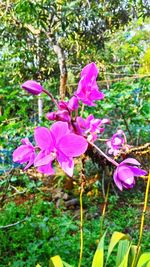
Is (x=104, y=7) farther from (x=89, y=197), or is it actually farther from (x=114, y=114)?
(x=89, y=197)

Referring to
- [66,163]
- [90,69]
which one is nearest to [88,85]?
[90,69]

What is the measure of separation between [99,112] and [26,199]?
1.01 metres

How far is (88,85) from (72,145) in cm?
12

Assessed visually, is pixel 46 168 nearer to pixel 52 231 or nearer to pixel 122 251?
pixel 122 251

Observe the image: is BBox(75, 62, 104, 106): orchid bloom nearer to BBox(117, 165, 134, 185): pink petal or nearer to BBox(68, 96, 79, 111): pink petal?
BBox(68, 96, 79, 111): pink petal

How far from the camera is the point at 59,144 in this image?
525mm

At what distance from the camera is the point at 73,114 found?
0.58 m

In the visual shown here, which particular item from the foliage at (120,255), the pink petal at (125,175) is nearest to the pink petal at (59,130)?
the pink petal at (125,175)

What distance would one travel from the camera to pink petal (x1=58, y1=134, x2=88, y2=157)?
1.69 ft

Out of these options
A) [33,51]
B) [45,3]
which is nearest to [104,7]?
[33,51]

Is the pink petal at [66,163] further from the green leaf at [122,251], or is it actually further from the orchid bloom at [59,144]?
the green leaf at [122,251]

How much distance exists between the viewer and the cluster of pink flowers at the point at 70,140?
1.71ft

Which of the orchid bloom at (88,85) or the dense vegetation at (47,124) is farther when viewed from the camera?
the dense vegetation at (47,124)

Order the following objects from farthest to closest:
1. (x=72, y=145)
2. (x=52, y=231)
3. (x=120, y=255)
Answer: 1. (x=52, y=231)
2. (x=120, y=255)
3. (x=72, y=145)
